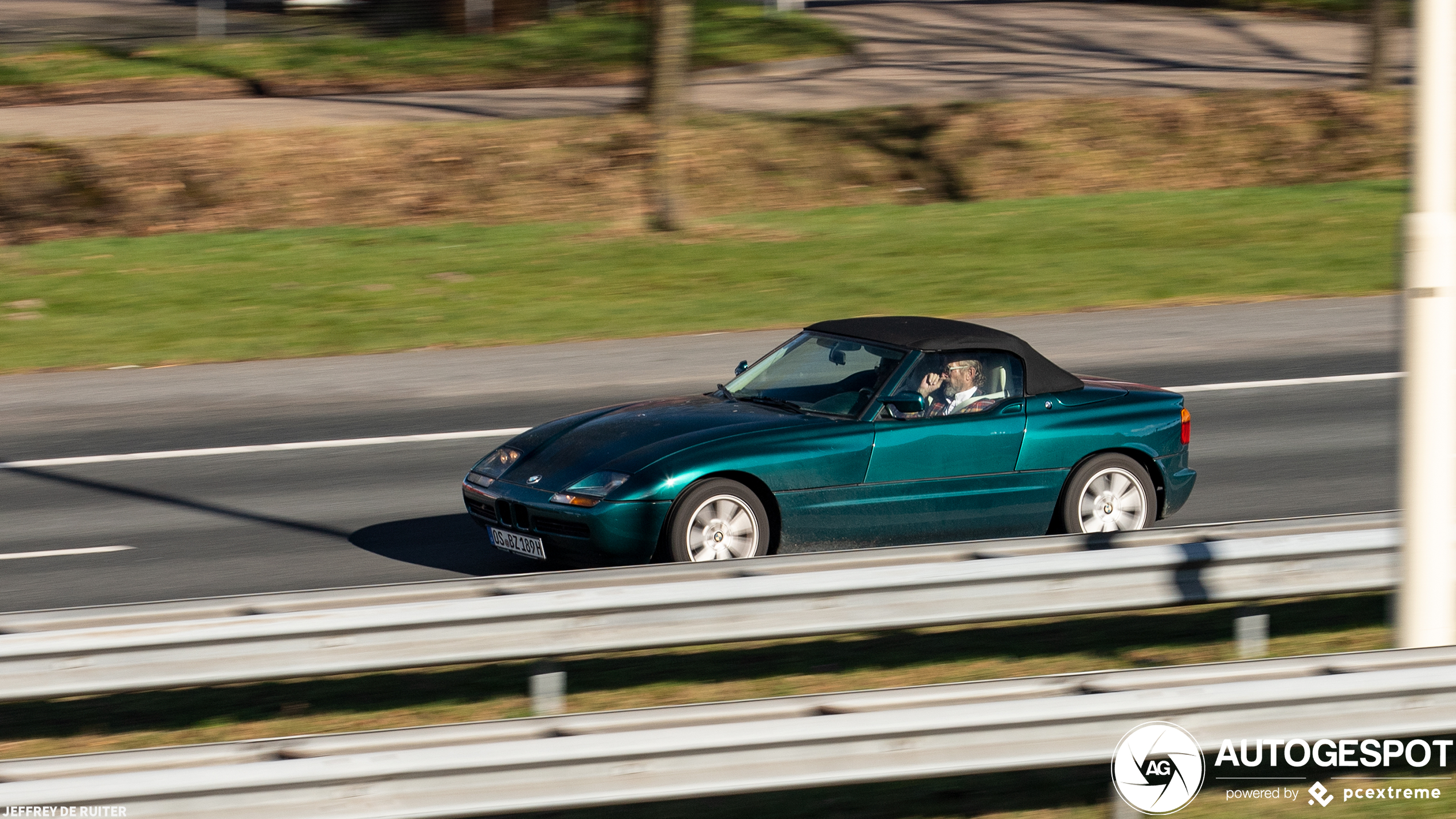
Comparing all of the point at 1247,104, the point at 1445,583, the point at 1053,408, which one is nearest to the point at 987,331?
the point at 1053,408

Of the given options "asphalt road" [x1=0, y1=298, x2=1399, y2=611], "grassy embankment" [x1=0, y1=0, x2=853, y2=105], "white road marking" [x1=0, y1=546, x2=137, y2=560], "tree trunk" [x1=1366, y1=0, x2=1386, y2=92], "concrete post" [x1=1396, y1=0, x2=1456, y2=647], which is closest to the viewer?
"concrete post" [x1=1396, y1=0, x2=1456, y2=647]

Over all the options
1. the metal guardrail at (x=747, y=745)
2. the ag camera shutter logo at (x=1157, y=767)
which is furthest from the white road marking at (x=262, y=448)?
the ag camera shutter logo at (x=1157, y=767)

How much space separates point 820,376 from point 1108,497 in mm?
1831

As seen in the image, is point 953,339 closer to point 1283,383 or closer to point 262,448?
point 262,448

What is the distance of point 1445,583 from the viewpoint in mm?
5902

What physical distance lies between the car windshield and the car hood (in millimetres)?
186

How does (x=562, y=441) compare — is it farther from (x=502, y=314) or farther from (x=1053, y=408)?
(x=502, y=314)

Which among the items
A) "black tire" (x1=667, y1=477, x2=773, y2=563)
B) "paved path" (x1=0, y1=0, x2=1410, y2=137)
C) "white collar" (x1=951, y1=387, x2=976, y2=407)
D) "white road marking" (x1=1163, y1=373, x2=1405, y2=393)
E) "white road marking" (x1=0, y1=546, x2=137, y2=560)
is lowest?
"white road marking" (x1=0, y1=546, x2=137, y2=560)

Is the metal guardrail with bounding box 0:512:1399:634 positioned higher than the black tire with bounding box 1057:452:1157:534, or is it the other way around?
the metal guardrail with bounding box 0:512:1399:634

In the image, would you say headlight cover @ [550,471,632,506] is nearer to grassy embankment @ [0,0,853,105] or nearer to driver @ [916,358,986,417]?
driver @ [916,358,986,417]

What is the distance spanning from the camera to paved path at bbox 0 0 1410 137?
1023 inches

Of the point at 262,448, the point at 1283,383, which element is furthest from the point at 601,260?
the point at 1283,383

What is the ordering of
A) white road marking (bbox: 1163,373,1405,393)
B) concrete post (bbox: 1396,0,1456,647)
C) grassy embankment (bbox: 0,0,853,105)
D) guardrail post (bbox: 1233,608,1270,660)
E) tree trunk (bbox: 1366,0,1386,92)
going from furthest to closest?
1. grassy embankment (bbox: 0,0,853,105)
2. tree trunk (bbox: 1366,0,1386,92)
3. white road marking (bbox: 1163,373,1405,393)
4. guardrail post (bbox: 1233,608,1270,660)
5. concrete post (bbox: 1396,0,1456,647)

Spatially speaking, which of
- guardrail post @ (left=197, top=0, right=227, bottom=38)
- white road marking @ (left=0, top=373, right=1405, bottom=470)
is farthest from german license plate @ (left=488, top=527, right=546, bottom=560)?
guardrail post @ (left=197, top=0, right=227, bottom=38)
